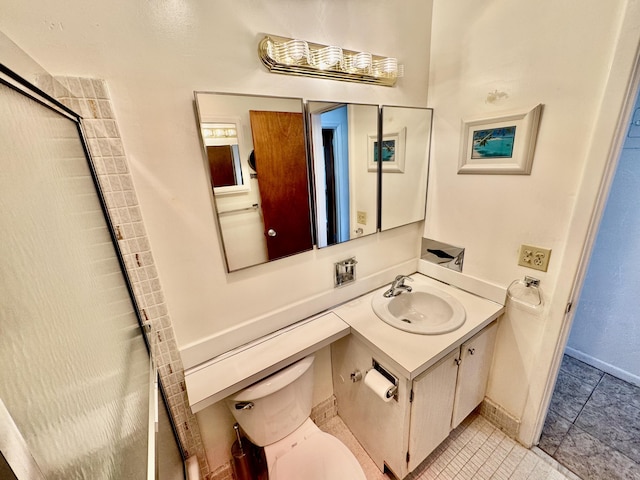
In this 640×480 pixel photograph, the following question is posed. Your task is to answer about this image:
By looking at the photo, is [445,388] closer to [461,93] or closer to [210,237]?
[210,237]

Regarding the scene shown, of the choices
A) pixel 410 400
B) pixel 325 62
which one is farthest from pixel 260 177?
pixel 410 400

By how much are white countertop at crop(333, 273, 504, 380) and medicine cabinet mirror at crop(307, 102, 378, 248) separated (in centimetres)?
40

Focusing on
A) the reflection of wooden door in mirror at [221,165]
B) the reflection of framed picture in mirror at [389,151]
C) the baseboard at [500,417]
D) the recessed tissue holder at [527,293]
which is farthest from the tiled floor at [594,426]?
the reflection of wooden door in mirror at [221,165]

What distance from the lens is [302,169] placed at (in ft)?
3.78

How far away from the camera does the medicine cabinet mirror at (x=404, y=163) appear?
1394 millimetres

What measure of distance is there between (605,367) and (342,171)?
2.37 meters

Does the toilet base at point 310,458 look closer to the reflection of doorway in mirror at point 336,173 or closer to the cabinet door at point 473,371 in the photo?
the cabinet door at point 473,371

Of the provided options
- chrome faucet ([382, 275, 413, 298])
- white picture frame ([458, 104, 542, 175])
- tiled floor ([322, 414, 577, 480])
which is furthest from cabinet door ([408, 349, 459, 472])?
white picture frame ([458, 104, 542, 175])

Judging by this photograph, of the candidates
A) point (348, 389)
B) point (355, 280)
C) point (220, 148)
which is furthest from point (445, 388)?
point (220, 148)

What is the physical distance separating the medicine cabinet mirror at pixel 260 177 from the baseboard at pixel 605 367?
7.79 ft

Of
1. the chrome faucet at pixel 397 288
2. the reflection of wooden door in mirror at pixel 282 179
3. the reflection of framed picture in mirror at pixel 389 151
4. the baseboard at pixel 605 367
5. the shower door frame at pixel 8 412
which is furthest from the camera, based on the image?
the baseboard at pixel 605 367

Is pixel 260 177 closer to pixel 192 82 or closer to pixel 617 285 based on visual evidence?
pixel 192 82

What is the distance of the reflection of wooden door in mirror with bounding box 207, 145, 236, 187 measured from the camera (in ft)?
3.06

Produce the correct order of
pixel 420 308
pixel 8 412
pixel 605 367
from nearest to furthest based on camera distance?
pixel 8 412 < pixel 420 308 < pixel 605 367
